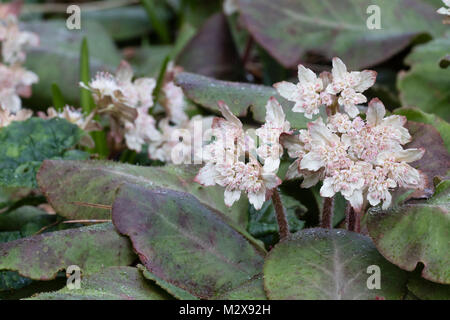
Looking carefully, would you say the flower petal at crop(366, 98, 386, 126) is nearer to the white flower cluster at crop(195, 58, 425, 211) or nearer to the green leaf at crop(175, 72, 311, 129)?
the white flower cluster at crop(195, 58, 425, 211)

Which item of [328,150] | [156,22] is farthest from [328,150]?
[156,22]

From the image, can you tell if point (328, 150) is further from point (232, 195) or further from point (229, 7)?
point (229, 7)

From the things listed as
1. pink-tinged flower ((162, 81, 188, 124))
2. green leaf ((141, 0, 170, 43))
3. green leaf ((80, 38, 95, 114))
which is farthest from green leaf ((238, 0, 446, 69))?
green leaf ((141, 0, 170, 43))

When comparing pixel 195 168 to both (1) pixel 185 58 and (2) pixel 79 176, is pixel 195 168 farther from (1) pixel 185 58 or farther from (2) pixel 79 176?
(1) pixel 185 58

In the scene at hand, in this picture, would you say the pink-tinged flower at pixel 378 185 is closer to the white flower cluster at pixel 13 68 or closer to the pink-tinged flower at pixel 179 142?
the pink-tinged flower at pixel 179 142

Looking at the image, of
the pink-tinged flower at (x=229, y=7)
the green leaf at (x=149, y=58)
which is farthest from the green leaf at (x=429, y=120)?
the green leaf at (x=149, y=58)
